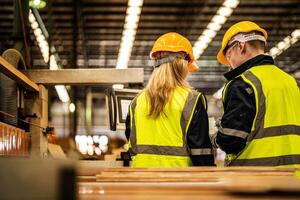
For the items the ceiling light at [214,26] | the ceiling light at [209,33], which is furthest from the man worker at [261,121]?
the ceiling light at [209,33]

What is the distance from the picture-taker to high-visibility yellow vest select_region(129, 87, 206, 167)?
12.3 feet

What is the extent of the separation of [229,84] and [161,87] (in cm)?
53

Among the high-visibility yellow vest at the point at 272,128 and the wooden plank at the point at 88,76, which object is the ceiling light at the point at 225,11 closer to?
the wooden plank at the point at 88,76

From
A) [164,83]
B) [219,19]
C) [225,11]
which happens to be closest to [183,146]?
[164,83]

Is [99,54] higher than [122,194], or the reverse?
[99,54]

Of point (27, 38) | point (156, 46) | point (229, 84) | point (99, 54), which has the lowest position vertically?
point (229, 84)

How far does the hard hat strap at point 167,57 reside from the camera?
4.12 metres

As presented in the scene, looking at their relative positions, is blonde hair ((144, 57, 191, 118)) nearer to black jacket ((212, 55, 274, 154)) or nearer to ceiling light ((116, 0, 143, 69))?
black jacket ((212, 55, 274, 154))

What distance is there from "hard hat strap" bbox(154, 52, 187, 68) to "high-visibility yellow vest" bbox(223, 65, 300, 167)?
29.8 inches

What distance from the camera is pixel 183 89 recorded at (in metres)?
3.89

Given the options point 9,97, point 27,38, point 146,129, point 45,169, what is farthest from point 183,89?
Result: point 27,38

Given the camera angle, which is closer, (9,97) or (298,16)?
(9,97)

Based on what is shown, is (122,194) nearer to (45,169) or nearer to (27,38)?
(45,169)

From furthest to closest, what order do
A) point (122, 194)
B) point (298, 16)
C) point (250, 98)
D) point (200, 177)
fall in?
point (298, 16) < point (250, 98) < point (200, 177) < point (122, 194)
